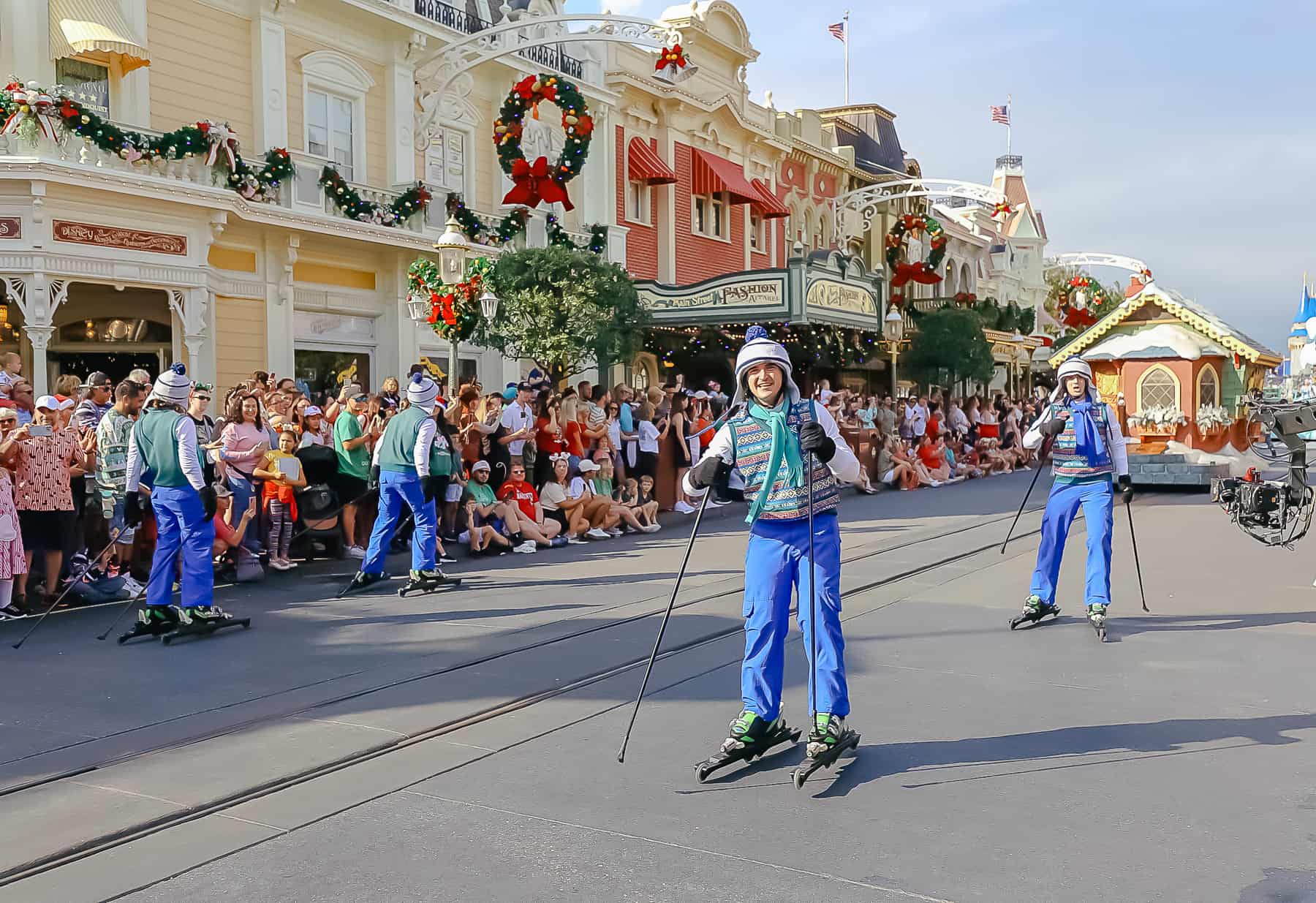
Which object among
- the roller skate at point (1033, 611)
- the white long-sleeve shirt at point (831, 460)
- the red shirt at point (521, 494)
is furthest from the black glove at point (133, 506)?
the roller skate at point (1033, 611)

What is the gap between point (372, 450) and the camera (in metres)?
11.5

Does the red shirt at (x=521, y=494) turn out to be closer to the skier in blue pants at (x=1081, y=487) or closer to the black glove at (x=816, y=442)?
the skier in blue pants at (x=1081, y=487)

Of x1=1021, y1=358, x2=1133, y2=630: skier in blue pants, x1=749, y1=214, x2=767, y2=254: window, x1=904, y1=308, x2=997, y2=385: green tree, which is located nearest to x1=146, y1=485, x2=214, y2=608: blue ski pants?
x1=1021, y1=358, x2=1133, y2=630: skier in blue pants

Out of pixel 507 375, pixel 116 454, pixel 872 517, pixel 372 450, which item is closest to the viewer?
pixel 116 454

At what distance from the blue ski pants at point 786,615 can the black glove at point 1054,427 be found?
3795 millimetres

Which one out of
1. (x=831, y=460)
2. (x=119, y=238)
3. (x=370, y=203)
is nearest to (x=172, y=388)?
(x=831, y=460)

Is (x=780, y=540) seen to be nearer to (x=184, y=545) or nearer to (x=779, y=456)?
(x=779, y=456)

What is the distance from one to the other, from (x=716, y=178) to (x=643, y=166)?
3.01 metres

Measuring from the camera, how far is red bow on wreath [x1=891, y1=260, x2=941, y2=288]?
3288 cm

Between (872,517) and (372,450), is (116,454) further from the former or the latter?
(872,517)

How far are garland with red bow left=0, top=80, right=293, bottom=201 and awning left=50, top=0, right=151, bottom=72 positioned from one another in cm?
97

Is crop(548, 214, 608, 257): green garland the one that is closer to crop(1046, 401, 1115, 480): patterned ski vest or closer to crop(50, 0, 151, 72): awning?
crop(50, 0, 151, 72): awning

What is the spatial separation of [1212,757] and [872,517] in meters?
10.7

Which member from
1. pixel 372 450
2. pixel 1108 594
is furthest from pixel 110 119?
pixel 1108 594
